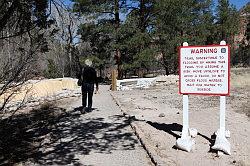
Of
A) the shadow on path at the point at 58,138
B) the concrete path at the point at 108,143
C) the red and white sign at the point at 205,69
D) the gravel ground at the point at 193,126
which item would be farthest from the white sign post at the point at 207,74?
the shadow on path at the point at 58,138

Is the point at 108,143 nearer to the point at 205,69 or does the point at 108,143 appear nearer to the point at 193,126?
the point at 205,69

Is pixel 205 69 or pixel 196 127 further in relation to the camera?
pixel 196 127

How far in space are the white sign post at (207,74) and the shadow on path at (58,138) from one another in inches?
68.0

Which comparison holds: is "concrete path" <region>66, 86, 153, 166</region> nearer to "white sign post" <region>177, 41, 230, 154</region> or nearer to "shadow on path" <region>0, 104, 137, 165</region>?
"shadow on path" <region>0, 104, 137, 165</region>

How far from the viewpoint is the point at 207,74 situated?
912 cm

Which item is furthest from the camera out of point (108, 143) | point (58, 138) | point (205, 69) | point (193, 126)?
point (193, 126)

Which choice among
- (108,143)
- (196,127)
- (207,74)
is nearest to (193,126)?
(196,127)

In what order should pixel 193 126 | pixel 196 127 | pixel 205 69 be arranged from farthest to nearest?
pixel 193 126 → pixel 196 127 → pixel 205 69

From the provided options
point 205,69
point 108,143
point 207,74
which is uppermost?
point 205,69

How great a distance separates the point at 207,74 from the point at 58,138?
3759 millimetres

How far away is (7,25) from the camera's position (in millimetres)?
9195

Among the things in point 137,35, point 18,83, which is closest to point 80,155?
point 18,83

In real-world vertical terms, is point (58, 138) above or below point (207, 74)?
below

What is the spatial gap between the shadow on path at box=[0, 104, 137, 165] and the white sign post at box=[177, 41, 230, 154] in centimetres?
173
